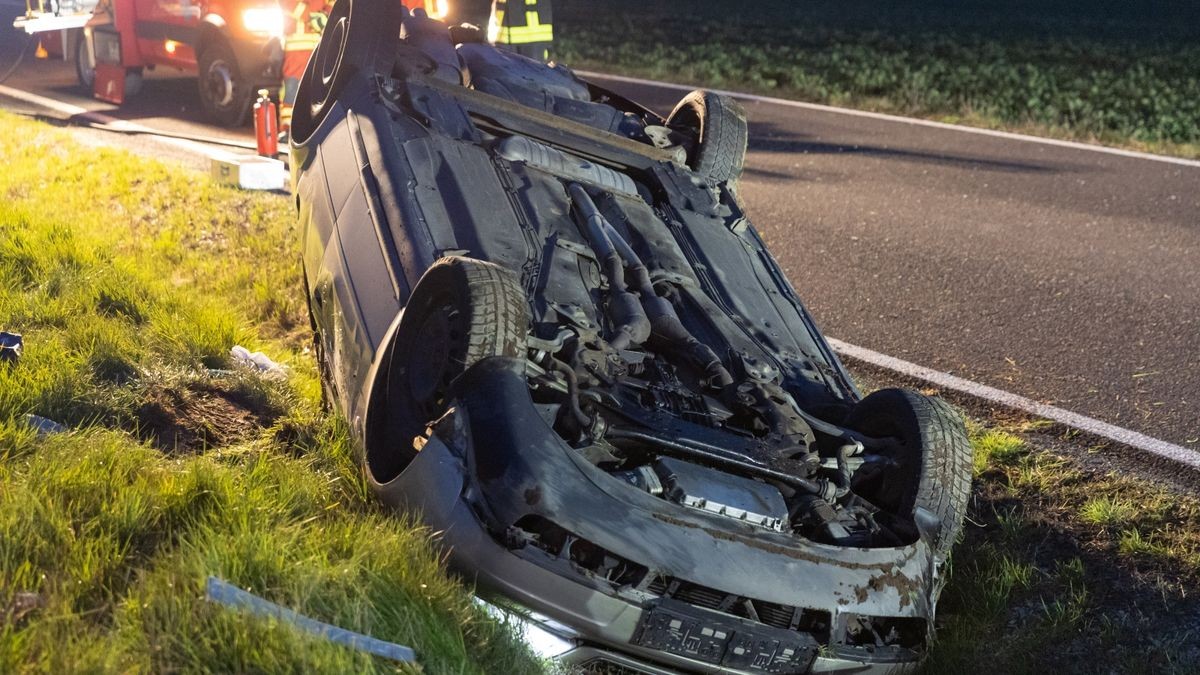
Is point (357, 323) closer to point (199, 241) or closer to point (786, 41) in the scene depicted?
point (199, 241)

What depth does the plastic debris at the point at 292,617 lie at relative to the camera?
2.32 metres

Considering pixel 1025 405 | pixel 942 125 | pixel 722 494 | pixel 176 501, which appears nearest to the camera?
pixel 176 501

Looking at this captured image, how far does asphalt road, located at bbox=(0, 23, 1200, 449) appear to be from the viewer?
16.1ft

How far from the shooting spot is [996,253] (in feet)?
21.0

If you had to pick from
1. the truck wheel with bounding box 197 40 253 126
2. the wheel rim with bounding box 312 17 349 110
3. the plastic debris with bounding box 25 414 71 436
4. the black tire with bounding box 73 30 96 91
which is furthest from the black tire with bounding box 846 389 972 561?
the black tire with bounding box 73 30 96 91

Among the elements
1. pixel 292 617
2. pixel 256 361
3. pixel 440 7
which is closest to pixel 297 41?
pixel 440 7

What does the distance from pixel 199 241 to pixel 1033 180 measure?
5259 millimetres

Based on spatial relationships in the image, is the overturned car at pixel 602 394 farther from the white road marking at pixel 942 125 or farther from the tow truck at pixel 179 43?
the tow truck at pixel 179 43

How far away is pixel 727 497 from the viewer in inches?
115

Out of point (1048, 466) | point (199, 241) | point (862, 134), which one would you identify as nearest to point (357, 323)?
point (1048, 466)

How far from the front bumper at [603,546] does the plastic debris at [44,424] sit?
3.42ft

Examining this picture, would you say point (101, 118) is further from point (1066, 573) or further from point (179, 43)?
point (1066, 573)

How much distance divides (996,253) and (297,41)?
4898mm

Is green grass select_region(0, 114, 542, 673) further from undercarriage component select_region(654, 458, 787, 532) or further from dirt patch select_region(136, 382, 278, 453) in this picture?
undercarriage component select_region(654, 458, 787, 532)
